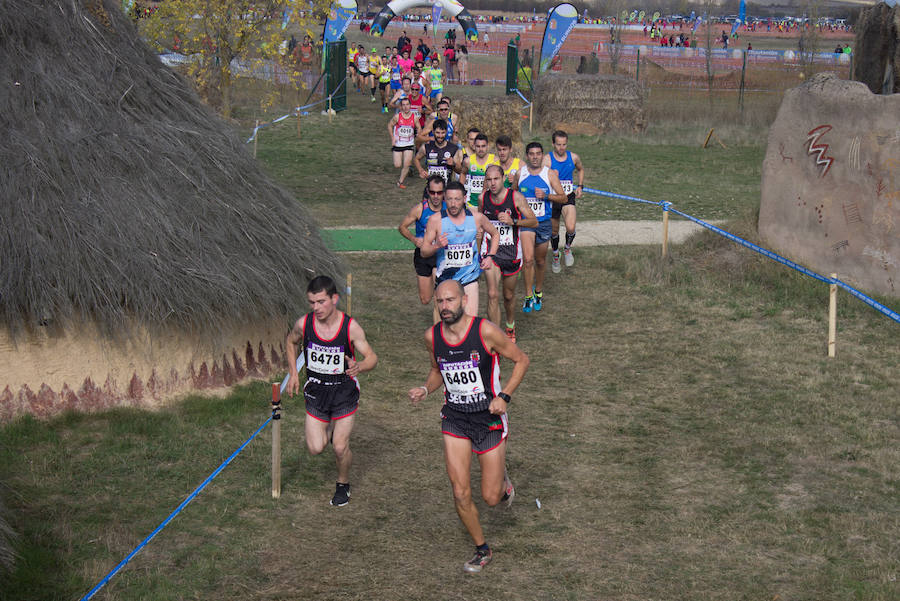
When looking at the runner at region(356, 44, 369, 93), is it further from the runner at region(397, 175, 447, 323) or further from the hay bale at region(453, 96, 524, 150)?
the runner at region(397, 175, 447, 323)

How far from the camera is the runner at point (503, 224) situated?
1038cm

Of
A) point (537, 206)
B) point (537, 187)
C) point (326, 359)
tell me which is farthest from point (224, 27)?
point (326, 359)

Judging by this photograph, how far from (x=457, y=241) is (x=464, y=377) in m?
3.38

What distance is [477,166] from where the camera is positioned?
41.1ft

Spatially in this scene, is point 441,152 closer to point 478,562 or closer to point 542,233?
point 542,233

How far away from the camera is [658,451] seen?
8.12 metres

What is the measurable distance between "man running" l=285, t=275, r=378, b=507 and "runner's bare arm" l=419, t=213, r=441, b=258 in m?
2.56

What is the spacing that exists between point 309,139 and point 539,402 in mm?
18293

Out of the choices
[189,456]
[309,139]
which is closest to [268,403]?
[189,456]

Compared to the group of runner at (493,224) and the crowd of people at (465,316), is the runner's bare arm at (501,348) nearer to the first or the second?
the crowd of people at (465,316)

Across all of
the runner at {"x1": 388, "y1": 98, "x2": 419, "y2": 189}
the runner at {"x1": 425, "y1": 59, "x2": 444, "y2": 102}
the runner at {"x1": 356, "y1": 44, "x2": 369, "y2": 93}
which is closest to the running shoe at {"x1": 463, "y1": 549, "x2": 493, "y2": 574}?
the runner at {"x1": 388, "y1": 98, "x2": 419, "y2": 189}

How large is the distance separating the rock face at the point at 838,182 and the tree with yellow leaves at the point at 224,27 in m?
8.61

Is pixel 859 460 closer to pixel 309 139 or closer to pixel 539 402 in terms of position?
pixel 539 402

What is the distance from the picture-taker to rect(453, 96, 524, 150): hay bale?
24.0 meters
